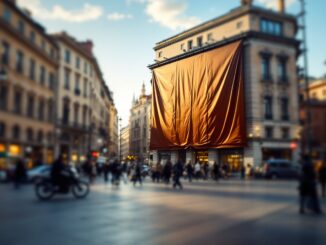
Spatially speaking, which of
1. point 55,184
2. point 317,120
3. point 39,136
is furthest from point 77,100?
point 317,120

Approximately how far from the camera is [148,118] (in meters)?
3.92

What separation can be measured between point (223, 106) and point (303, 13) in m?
1.01

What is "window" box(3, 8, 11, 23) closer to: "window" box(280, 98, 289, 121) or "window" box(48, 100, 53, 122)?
"window" box(48, 100, 53, 122)

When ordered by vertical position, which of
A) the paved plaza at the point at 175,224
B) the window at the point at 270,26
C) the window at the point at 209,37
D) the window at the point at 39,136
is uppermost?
the window at the point at 209,37

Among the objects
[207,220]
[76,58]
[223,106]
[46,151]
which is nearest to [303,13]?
[223,106]

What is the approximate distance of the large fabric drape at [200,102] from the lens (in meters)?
2.86

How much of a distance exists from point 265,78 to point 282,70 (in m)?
0.16

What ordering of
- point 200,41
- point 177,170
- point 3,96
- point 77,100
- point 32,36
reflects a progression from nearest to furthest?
point 3,96 < point 32,36 < point 77,100 < point 200,41 < point 177,170

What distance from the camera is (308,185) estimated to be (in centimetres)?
338

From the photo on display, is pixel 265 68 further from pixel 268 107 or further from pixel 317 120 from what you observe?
pixel 317 120

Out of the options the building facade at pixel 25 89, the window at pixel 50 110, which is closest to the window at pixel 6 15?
the building facade at pixel 25 89

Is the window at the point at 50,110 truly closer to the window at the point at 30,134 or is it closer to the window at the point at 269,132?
the window at the point at 30,134

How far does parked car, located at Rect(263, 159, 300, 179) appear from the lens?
2555 millimetres

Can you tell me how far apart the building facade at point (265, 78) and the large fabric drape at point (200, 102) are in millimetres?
86
